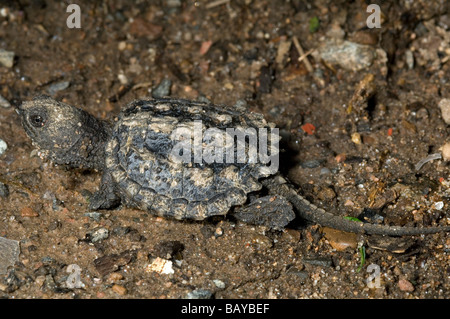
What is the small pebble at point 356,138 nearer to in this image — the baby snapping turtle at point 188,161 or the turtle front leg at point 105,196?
the baby snapping turtle at point 188,161

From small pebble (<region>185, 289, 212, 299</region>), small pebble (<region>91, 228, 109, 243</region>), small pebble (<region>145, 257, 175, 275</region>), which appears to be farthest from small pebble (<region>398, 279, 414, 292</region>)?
small pebble (<region>91, 228, 109, 243</region>)

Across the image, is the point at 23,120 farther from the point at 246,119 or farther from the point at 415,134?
the point at 415,134

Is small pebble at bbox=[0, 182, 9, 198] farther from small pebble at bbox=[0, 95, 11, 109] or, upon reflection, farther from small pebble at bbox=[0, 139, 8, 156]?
small pebble at bbox=[0, 95, 11, 109]

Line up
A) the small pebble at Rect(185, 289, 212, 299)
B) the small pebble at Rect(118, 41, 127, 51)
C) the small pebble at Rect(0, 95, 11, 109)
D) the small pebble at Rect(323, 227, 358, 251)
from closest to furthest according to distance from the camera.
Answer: the small pebble at Rect(185, 289, 212, 299) < the small pebble at Rect(323, 227, 358, 251) < the small pebble at Rect(0, 95, 11, 109) < the small pebble at Rect(118, 41, 127, 51)

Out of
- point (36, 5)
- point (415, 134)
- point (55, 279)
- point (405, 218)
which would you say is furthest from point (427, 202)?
point (36, 5)

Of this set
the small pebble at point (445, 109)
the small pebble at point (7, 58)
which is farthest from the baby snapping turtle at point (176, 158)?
the small pebble at point (445, 109)

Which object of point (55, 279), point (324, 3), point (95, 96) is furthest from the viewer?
point (324, 3)
